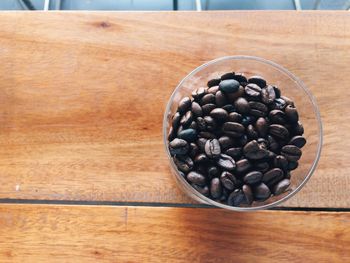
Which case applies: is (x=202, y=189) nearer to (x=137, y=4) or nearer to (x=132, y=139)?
(x=132, y=139)

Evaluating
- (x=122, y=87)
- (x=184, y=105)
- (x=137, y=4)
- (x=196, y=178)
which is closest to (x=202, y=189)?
(x=196, y=178)

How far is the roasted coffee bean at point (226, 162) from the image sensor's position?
593 mm

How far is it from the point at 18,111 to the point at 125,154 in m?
0.19

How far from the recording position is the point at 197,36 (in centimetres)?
75

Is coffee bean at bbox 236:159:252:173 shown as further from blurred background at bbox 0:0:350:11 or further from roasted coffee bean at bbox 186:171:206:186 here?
blurred background at bbox 0:0:350:11

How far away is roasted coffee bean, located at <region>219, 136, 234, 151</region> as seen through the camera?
60 centimetres

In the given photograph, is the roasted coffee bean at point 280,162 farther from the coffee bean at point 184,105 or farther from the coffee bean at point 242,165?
the coffee bean at point 184,105

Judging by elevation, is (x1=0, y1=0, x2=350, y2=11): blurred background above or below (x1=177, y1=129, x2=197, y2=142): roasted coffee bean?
above

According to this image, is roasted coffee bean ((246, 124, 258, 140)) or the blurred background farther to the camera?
the blurred background

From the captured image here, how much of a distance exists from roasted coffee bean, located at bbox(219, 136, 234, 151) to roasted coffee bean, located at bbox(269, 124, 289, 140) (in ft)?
0.19

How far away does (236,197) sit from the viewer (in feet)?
1.96

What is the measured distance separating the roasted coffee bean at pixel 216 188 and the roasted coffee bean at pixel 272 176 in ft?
0.20

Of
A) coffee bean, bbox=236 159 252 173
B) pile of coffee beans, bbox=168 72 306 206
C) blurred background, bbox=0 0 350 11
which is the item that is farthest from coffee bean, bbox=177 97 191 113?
blurred background, bbox=0 0 350 11

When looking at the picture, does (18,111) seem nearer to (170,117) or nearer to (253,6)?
(170,117)
